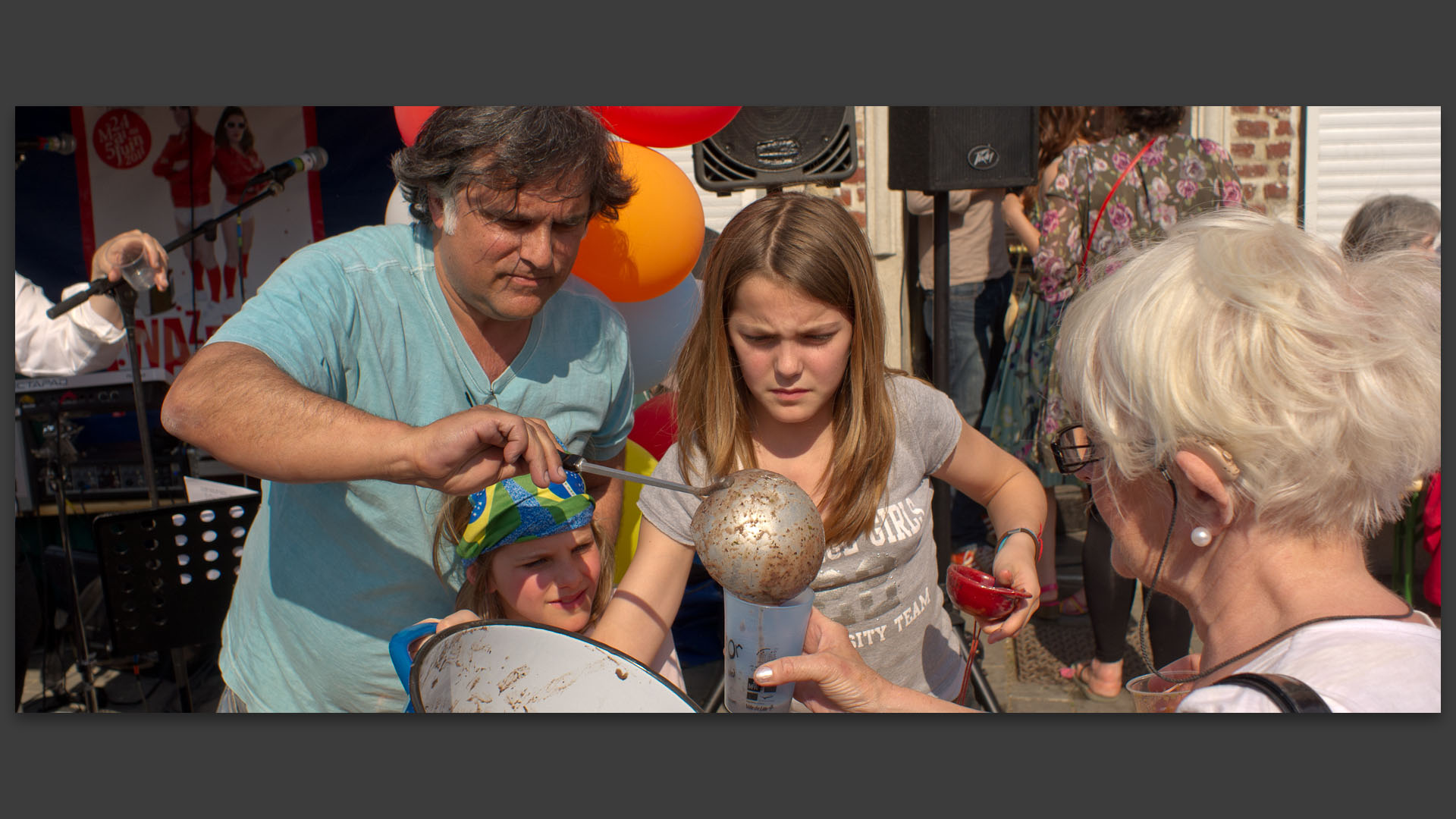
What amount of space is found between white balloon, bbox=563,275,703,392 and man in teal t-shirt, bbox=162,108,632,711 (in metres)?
0.61

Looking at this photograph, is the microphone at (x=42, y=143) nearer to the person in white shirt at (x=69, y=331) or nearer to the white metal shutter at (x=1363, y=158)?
the person in white shirt at (x=69, y=331)

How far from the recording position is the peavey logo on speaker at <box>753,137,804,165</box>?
2.99 m

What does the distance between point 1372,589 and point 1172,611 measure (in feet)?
5.72

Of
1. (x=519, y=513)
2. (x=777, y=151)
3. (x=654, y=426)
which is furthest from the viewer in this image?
(x=777, y=151)

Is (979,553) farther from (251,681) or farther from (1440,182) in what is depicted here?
(251,681)

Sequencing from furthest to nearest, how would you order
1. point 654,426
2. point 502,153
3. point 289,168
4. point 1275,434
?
point 289,168 < point 654,426 < point 502,153 < point 1275,434

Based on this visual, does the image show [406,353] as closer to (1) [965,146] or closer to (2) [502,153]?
(2) [502,153]

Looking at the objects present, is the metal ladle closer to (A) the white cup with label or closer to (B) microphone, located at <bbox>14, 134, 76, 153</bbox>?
(A) the white cup with label

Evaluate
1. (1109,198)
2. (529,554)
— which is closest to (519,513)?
(529,554)

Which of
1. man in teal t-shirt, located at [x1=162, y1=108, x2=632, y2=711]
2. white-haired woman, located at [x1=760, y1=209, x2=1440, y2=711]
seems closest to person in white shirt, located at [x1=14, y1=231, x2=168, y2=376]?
man in teal t-shirt, located at [x1=162, y1=108, x2=632, y2=711]

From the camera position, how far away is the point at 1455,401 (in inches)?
69.2

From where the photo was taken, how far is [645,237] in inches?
90.7

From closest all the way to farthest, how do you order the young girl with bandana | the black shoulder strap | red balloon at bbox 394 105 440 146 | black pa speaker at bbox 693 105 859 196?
the black shoulder strap
the young girl with bandana
red balloon at bbox 394 105 440 146
black pa speaker at bbox 693 105 859 196

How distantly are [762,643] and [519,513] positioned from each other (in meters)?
0.60
